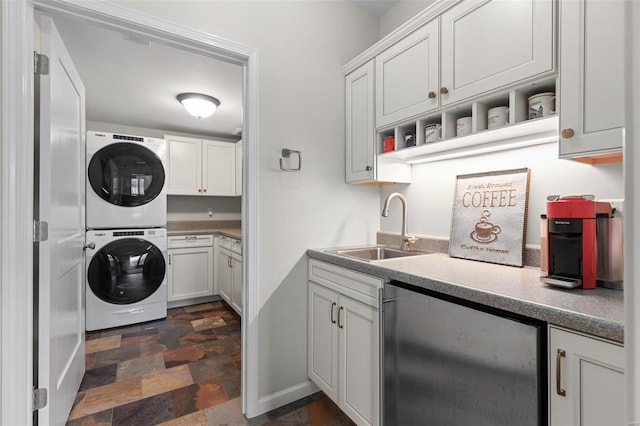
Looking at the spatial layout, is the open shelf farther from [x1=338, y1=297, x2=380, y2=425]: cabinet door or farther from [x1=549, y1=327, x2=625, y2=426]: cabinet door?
[x1=338, y1=297, x2=380, y2=425]: cabinet door

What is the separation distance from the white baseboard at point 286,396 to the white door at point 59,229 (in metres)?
1.01

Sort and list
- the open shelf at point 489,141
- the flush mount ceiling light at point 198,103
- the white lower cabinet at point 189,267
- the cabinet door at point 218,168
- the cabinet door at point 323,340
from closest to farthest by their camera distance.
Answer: the open shelf at point 489,141 < the cabinet door at point 323,340 < the flush mount ceiling light at point 198,103 < the white lower cabinet at point 189,267 < the cabinet door at point 218,168

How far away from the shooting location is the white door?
4.34 ft

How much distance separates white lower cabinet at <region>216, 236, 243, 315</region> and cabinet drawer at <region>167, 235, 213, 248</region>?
15cm

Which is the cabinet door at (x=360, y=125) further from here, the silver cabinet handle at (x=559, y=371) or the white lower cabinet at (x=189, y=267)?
the white lower cabinet at (x=189, y=267)

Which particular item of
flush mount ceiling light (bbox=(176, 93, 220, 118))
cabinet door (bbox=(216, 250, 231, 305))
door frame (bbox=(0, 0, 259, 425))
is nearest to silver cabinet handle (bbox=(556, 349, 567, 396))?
door frame (bbox=(0, 0, 259, 425))

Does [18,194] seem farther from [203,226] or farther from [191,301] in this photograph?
[203,226]

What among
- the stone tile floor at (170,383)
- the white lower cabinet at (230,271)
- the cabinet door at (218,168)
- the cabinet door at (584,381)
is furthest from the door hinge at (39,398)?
the cabinet door at (218,168)

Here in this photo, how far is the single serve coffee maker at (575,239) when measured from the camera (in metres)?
1.01

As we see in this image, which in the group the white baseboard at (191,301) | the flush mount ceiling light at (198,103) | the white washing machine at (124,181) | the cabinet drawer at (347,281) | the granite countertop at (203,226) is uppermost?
the flush mount ceiling light at (198,103)

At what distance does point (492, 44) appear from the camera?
1.26 meters

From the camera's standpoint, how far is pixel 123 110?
3.55 metres

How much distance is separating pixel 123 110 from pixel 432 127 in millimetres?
3642

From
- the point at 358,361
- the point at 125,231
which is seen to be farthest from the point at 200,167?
the point at 358,361
